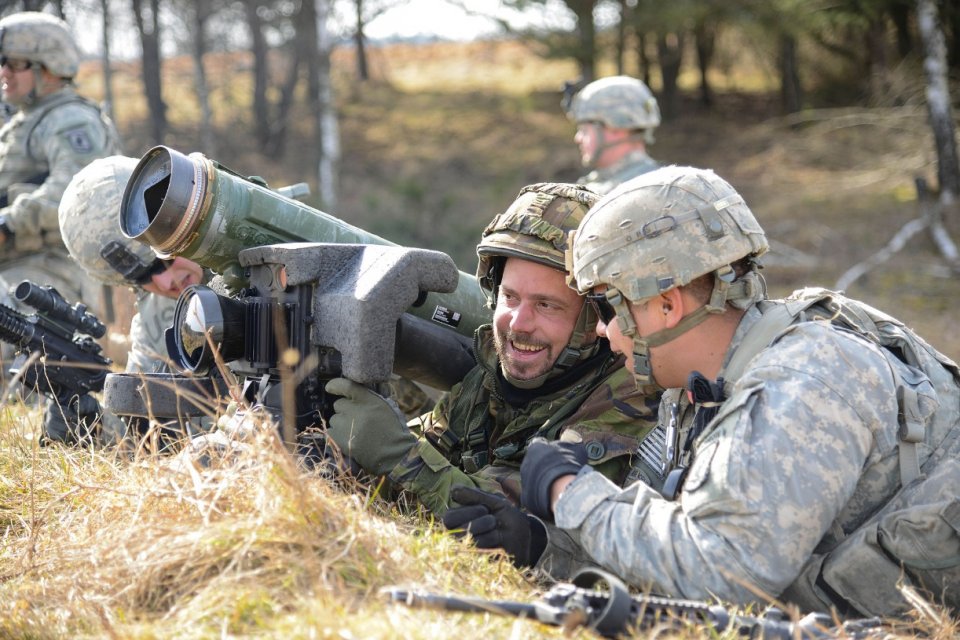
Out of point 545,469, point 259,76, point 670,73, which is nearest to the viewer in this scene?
point 545,469

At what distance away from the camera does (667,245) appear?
3.07 metres

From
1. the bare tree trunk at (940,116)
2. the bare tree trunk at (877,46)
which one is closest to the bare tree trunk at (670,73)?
the bare tree trunk at (877,46)

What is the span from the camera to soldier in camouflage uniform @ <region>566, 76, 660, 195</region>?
346 inches

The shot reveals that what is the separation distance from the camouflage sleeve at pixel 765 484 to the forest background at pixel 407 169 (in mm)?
443

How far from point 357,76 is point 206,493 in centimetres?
2859

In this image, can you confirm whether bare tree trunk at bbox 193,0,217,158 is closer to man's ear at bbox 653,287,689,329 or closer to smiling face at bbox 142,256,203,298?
smiling face at bbox 142,256,203,298

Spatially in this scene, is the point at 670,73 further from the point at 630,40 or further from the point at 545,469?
the point at 545,469

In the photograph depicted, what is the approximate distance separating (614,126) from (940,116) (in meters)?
7.87

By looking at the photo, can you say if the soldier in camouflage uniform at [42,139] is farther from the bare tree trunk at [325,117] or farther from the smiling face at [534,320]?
the bare tree trunk at [325,117]

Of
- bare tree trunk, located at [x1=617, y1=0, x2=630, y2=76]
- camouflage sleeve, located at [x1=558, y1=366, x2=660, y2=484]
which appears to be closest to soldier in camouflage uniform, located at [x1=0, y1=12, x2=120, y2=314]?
camouflage sleeve, located at [x1=558, y1=366, x2=660, y2=484]

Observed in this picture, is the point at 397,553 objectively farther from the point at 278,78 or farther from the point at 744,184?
the point at 278,78

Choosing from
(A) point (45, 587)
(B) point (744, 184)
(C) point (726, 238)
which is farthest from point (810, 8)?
(A) point (45, 587)

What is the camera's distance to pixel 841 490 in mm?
2746

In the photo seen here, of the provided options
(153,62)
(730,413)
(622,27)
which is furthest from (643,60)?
(730,413)
